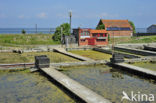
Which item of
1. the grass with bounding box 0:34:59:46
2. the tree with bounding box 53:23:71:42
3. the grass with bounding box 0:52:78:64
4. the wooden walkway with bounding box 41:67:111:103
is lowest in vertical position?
the wooden walkway with bounding box 41:67:111:103

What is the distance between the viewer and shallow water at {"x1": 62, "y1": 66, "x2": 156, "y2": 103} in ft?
44.3

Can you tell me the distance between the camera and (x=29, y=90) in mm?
13719

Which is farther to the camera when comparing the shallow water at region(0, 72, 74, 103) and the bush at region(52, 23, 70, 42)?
the bush at region(52, 23, 70, 42)

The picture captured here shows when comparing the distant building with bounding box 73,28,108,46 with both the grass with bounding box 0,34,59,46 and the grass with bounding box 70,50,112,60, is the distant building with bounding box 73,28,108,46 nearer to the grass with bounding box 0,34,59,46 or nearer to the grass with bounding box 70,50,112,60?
the grass with bounding box 0,34,59,46

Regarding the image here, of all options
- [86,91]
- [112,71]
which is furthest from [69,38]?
[86,91]

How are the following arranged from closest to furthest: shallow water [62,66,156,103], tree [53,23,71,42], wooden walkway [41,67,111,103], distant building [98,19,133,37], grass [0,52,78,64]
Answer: wooden walkway [41,67,111,103]
shallow water [62,66,156,103]
grass [0,52,78,64]
tree [53,23,71,42]
distant building [98,19,133,37]

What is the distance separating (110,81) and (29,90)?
6633 millimetres

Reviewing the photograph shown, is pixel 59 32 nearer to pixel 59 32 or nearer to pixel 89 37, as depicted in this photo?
pixel 59 32

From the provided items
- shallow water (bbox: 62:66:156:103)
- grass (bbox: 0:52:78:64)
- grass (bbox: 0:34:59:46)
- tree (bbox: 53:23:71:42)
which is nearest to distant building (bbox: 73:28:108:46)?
tree (bbox: 53:23:71:42)

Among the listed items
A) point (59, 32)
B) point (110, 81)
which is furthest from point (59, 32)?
point (110, 81)

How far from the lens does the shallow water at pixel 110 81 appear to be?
532 inches

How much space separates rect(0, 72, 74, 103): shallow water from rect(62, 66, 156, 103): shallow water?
2770mm

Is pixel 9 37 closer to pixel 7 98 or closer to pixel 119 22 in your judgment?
pixel 119 22

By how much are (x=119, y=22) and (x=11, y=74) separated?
69.9 m
